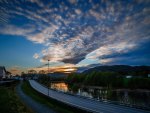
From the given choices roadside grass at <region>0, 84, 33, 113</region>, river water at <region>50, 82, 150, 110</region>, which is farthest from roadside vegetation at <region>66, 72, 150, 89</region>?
roadside grass at <region>0, 84, 33, 113</region>

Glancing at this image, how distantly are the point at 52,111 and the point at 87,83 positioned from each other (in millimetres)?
120527

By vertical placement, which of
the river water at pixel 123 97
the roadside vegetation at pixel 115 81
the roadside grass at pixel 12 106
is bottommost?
the river water at pixel 123 97

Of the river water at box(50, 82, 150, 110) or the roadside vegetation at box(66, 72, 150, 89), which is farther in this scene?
the roadside vegetation at box(66, 72, 150, 89)

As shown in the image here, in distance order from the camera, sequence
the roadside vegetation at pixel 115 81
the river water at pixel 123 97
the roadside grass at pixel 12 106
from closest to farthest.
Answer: the roadside grass at pixel 12 106 → the river water at pixel 123 97 → the roadside vegetation at pixel 115 81

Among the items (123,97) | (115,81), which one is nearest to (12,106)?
(123,97)

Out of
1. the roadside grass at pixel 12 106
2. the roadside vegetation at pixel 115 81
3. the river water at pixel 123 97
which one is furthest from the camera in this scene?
the roadside vegetation at pixel 115 81

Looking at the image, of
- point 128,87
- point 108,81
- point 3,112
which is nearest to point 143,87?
point 128,87

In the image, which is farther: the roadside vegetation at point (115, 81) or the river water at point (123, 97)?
the roadside vegetation at point (115, 81)

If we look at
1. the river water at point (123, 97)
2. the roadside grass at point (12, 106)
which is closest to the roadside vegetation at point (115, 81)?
the river water at point (123, 97)

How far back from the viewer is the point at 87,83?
159875 mm

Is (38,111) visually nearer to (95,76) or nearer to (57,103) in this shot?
(57,103)

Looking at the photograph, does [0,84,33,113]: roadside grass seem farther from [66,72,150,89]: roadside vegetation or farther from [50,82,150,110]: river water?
[66,72,150,89]: roadside vegetation

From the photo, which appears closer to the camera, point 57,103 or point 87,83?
point 57,103

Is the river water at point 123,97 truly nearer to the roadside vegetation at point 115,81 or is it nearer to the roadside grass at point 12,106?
the roadside vegetation at point 115,81
